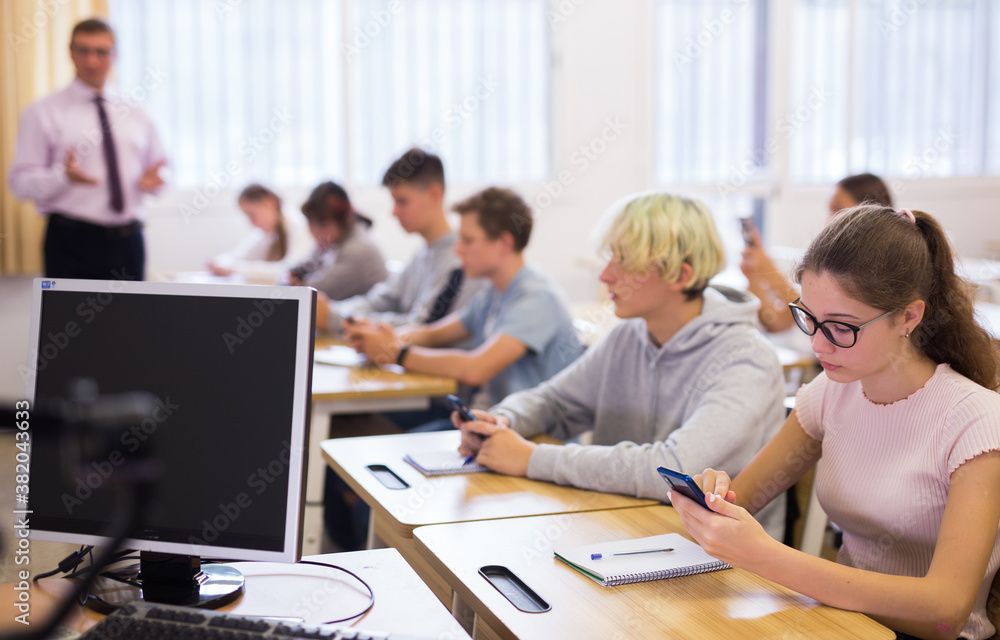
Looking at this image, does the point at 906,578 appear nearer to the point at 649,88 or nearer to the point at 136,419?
the point at 136,419

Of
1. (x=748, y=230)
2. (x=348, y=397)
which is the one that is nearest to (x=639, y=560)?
(x=348, y=397)

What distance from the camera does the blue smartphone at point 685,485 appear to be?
1.20m

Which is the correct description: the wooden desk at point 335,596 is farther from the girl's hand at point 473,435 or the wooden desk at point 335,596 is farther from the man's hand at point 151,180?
the man's hand at point 151,180

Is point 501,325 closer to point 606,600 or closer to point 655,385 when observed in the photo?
point 655,385

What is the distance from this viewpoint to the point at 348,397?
95.9 inches


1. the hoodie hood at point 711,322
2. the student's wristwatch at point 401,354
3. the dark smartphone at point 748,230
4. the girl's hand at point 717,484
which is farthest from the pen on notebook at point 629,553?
the dark smartphone at point 748,230

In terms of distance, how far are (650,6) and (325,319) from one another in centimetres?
369

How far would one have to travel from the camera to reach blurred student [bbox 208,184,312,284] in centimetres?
489

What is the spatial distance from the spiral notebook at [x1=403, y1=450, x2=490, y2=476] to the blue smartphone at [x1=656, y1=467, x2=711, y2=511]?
1.92ft

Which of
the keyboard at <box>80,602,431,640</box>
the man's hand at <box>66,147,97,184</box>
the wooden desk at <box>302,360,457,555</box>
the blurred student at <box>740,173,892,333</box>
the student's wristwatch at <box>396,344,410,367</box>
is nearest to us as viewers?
the keyboard at <box>80,602,431,640</box>

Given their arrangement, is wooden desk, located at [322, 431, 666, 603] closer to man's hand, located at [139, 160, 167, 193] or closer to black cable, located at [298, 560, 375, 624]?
black cable, located at [298, 560, 375, 624]

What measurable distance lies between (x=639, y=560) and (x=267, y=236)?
4093 mm

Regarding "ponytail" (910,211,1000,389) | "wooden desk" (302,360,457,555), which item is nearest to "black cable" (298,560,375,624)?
"ponytail" (910,211,1000,389)

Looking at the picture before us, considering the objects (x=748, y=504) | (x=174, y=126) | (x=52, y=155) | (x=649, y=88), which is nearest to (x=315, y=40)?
(x=174, y=126)
